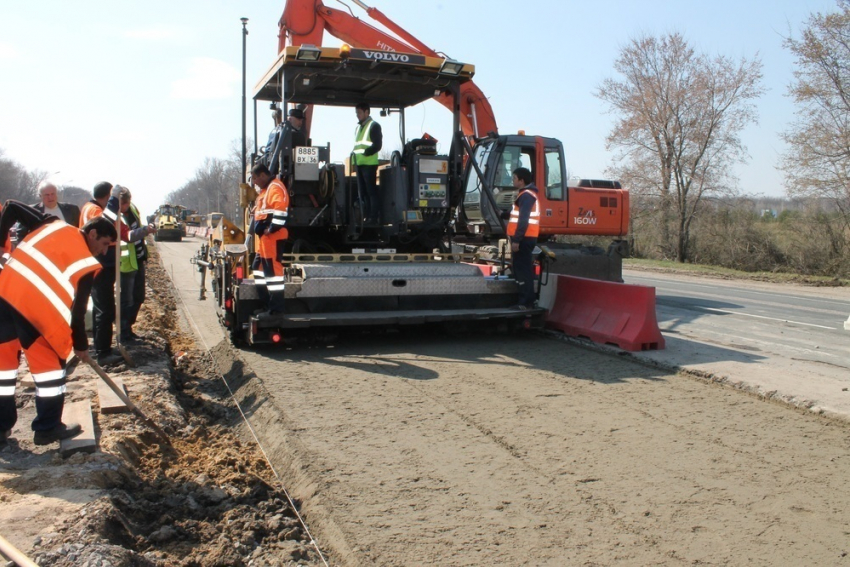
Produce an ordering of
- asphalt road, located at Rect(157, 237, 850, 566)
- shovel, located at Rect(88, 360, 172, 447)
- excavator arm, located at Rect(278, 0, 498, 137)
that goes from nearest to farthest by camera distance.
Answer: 1. asphalt road, located at Rect(157, 237, 850, 566)
2. shovel, located at Rect(88, 360, 172, 447)
3. excavator arm, located at Rect(278, 0, 498, 137)

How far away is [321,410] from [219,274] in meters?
4.68

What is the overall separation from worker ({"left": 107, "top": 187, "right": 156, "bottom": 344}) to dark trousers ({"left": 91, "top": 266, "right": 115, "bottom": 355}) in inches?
17.8

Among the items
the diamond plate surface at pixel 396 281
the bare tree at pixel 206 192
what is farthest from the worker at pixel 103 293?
the bare tree at pixel 206 192

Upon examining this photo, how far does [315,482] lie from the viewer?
4.41 meters

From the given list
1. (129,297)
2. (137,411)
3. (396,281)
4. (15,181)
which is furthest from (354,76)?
(15,181)

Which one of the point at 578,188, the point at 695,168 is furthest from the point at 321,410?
the point at 695,168

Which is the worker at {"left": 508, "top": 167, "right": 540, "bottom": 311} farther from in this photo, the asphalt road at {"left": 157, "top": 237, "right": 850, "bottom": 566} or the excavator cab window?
the excavator cab window

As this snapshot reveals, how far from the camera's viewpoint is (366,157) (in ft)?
29.7

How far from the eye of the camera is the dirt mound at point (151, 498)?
3.51 m

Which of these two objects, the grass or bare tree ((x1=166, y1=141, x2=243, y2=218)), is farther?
bare tree ((x1=166, y1=141, x2=243, y2=218))

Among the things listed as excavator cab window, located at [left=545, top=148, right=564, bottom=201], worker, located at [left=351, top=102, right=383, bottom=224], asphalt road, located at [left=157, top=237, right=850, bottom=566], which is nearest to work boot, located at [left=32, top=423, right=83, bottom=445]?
asphalt road, located at [left=157, top=237, right=850, bottom=566]

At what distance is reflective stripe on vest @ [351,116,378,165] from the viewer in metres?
8.99

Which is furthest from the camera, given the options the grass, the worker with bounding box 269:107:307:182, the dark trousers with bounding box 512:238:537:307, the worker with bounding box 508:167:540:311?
the grass

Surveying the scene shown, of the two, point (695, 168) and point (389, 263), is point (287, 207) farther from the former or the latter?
point (695, 168)
